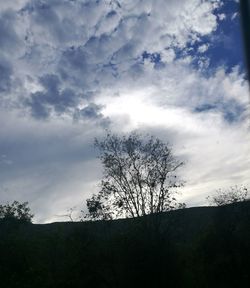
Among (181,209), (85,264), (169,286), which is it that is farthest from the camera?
(181,209)

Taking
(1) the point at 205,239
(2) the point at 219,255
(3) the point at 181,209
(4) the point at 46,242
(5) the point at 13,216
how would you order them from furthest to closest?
(5) the point at 13,216, (3) the point at 181,209, (4) the point at 46,242, (1) the point at 205,239, (2) the point at 219,255

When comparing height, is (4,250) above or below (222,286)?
above

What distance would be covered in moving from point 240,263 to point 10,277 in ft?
51.4

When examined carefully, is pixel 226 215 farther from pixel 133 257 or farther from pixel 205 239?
pixel 133 257

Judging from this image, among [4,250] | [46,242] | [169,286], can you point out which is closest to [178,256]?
[169,286]

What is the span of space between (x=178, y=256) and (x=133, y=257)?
128 inches

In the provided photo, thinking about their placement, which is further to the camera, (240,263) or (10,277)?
(240,263)

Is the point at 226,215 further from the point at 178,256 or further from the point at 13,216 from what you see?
the point at 13,216

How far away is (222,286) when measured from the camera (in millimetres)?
29531

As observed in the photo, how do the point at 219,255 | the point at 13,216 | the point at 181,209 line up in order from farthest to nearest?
the point at 13,216 → the point at 181,209 → the point at 219,255

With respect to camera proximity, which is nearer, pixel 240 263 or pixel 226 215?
pixel 240 263

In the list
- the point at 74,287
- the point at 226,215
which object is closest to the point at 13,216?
the point at 226,215

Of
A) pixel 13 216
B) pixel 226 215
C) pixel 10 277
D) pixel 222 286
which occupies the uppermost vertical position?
pixel 13 216

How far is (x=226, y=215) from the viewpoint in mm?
46000
